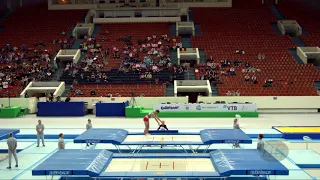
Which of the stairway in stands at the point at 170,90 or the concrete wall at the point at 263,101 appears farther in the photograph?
the stairway in stands at the point at 170,90

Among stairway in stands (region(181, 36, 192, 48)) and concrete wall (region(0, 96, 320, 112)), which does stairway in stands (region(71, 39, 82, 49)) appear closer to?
stairway in stands (region(181, 36, 192, 48))

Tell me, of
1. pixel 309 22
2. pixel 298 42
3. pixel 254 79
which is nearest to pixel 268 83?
pixel 254 79

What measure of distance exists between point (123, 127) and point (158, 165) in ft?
35.3

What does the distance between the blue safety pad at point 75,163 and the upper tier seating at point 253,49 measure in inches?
838

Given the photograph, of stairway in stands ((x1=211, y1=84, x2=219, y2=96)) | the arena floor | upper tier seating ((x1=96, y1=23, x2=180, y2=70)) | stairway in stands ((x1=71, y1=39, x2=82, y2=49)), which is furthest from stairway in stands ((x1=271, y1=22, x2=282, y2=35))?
stairway in stands ((x1=71, y1=39, x2=82, y2=49))

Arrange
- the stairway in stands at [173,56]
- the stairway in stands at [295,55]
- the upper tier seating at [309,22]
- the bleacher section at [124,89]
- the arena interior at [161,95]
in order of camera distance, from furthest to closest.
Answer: the upper tier seating at [309,22] < the stairway in stands at [173,56] < the stairway in stands at [295,55] < the bleacher section at [124,89] < the arena interior at [161,95]

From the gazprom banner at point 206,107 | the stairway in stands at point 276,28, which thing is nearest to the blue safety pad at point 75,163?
the gazprom banner at point 206,107

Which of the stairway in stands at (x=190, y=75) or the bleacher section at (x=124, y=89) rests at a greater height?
the stairway in stands at (x=190, y=75)

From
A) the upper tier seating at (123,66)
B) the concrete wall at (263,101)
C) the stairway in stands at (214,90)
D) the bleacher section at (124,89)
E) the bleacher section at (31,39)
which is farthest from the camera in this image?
the bleacher section at (31,39)

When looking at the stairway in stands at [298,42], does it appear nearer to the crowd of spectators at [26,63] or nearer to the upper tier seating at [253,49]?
the upper tier seating at [253,49]

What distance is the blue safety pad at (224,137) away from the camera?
15.4m

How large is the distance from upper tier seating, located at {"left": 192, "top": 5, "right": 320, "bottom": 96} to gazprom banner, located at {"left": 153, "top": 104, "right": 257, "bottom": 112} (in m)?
3.67

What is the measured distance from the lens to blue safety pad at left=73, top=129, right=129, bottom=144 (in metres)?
15.6

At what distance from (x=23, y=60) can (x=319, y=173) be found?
33.5 meters
